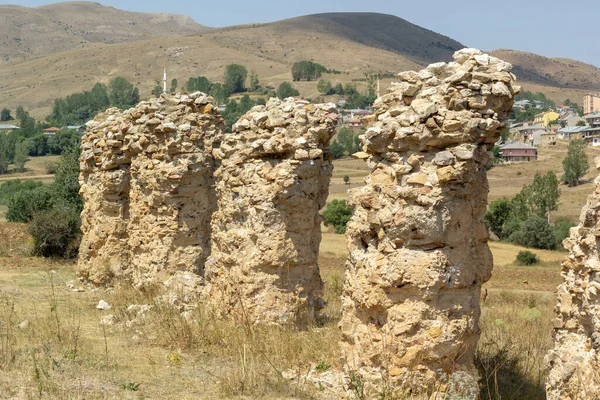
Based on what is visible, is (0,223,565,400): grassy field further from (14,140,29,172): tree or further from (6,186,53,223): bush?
(14,140,29,172): tree

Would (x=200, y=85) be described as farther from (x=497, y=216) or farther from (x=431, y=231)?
(x=431, y=231)

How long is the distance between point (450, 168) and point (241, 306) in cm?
459

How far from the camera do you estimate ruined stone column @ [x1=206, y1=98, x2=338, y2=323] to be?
34.3ft

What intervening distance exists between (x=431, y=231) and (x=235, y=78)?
141 m

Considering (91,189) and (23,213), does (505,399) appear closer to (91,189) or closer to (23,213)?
(91,189)

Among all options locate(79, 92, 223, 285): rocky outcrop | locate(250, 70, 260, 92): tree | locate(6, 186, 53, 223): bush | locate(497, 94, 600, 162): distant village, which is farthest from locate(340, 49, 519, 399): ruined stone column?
locate(250, 70, 260, 92): tree

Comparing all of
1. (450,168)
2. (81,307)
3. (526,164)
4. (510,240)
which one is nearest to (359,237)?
(450,168)

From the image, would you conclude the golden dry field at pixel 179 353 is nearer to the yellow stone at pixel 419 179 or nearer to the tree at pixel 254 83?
the yellow stone at pixel 419 179

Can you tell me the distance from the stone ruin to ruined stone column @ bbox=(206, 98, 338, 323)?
0.07 ft

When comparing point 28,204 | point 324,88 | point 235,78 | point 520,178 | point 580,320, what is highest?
point 235,78

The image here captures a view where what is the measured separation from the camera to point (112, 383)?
840 cm

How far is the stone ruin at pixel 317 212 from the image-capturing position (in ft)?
23.1

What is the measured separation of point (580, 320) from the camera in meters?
5.97

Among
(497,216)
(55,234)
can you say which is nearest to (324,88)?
(497,216)
